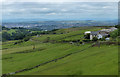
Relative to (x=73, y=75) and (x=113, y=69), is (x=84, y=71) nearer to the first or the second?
(x=73, y=75)

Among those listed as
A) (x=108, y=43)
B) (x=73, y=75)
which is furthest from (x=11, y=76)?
(x=108, y=43)

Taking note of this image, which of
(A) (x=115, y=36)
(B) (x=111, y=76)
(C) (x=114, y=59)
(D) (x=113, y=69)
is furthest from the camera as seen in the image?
(A) (x=115, y=36)

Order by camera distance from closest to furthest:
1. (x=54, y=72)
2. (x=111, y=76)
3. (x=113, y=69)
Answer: (x=111, y=76), (x=113, y=69), (x=54, y=72)

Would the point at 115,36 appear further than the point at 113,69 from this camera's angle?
Yes

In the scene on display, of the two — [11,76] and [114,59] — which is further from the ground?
[114,59]

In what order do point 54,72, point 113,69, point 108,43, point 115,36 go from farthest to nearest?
point 115,36 < point 108,43 < point 54,72 < point 113,69

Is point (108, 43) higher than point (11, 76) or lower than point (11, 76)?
higher

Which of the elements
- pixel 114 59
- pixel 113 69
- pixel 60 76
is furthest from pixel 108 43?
→ pixel 60 76

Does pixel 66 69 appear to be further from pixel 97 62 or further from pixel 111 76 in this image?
pixel 111 76

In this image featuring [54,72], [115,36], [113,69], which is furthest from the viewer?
[115,36]
